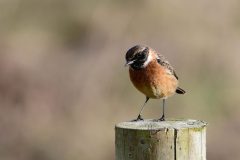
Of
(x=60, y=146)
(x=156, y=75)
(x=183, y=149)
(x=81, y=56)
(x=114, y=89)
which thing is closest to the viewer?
(x=183, y=149)

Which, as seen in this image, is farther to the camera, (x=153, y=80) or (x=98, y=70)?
(x=98, y=70)

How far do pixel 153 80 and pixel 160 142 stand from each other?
8.64 feet

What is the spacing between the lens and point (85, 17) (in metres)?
16.0

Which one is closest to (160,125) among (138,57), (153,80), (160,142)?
(160,142)

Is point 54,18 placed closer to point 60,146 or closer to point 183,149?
point 60,146

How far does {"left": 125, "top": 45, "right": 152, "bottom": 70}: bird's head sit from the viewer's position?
7969 mm

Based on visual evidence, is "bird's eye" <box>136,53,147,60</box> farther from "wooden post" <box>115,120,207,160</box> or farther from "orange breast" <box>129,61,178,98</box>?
"wooden post" <box>115,120,207,160</box>

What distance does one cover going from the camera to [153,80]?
8.27 metres

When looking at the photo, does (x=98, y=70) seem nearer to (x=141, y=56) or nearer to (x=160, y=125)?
(x=141, y=56)

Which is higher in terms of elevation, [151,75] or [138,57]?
[138,57]

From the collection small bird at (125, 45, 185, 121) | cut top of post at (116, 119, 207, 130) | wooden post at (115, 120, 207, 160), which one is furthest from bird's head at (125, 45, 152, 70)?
wooden post at (115, 120, 207, 160)

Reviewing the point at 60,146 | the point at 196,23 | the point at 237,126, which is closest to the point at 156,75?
the point at 60,146

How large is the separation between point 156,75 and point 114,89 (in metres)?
5.72

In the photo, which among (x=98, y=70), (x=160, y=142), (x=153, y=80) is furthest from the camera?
(x=98, y=70)
